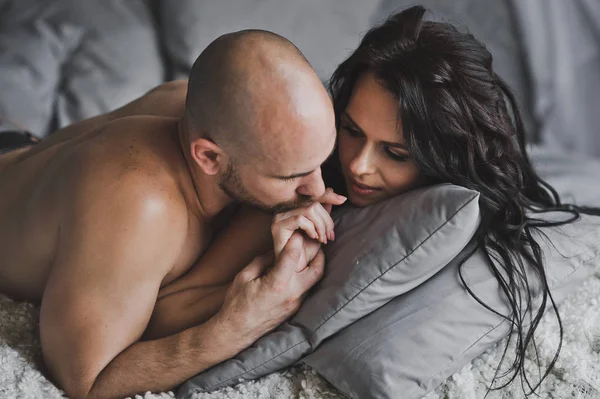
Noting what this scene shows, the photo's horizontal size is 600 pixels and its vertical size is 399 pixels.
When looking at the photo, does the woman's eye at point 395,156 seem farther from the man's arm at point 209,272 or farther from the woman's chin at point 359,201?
the man's arm at point 209,272

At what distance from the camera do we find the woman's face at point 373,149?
1440 mm

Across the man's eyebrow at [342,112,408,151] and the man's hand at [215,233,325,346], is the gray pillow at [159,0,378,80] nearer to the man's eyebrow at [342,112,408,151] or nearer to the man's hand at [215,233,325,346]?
the man's eyebrow at [342,112,408,151]

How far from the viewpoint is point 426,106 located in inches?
56.1

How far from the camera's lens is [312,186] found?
1322 millimetres

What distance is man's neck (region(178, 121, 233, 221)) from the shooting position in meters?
1.35

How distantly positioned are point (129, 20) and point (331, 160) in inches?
39.6

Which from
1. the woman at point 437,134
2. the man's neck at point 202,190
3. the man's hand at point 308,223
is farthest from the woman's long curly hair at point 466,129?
the man's neck at point 202,190

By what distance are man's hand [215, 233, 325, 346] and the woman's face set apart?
218 mm

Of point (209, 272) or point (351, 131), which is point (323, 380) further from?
point (351, 131)

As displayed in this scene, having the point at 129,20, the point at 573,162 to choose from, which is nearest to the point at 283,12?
the point at 129,20

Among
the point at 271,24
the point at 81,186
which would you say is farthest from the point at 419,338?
the point at 271,24

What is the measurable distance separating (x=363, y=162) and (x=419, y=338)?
1.18 ft

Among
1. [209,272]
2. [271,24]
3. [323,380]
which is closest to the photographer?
[323,380]

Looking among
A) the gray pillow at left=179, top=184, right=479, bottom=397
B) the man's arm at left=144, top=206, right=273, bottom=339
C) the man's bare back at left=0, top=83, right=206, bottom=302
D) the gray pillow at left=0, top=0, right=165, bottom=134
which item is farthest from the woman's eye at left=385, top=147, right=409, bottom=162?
the gray pillow at left=0, top=0, right=165, bottom=134
